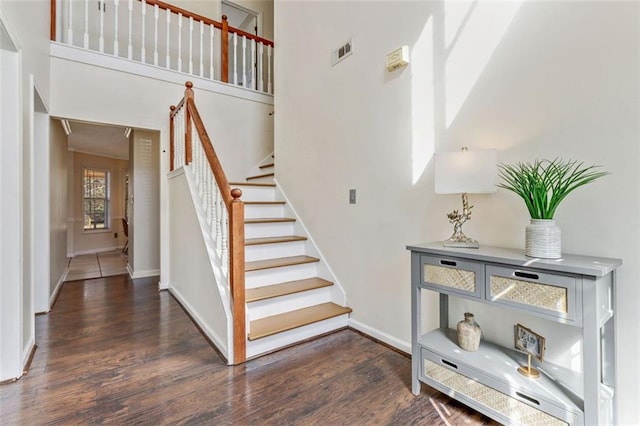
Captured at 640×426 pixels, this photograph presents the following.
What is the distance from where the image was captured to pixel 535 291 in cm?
136

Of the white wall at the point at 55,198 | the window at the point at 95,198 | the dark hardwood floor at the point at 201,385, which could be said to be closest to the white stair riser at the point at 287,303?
the dark hardwood floor at the point at 201,385

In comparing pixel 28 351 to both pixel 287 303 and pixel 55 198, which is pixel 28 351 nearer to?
pixel 287 303

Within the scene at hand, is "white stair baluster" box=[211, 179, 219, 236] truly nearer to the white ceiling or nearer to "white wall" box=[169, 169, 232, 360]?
"white wall" box=[169, 169, 232, 360]

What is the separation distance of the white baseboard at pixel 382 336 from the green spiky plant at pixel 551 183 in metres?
1.36

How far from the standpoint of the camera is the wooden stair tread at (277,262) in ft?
9.07

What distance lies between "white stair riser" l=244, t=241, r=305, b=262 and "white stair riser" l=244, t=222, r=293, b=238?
26 cm

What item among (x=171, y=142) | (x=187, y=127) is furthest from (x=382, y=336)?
(x=171, y=142)

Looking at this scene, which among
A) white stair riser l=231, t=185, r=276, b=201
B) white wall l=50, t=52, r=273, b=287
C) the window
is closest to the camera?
white wall l=50, t=52, r=273, b=287

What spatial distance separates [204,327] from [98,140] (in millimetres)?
5644

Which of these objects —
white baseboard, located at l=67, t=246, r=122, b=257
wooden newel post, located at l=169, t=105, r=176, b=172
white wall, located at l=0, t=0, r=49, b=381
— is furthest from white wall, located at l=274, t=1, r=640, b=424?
white baseboard, located at l=67, t=246, r=122, b=257

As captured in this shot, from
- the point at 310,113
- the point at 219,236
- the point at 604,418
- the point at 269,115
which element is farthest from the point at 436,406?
the point at 269,115

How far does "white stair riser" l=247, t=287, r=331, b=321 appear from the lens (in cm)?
253

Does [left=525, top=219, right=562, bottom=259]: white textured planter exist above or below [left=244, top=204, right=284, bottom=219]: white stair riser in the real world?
below

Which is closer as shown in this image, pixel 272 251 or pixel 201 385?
pixel 201 385
